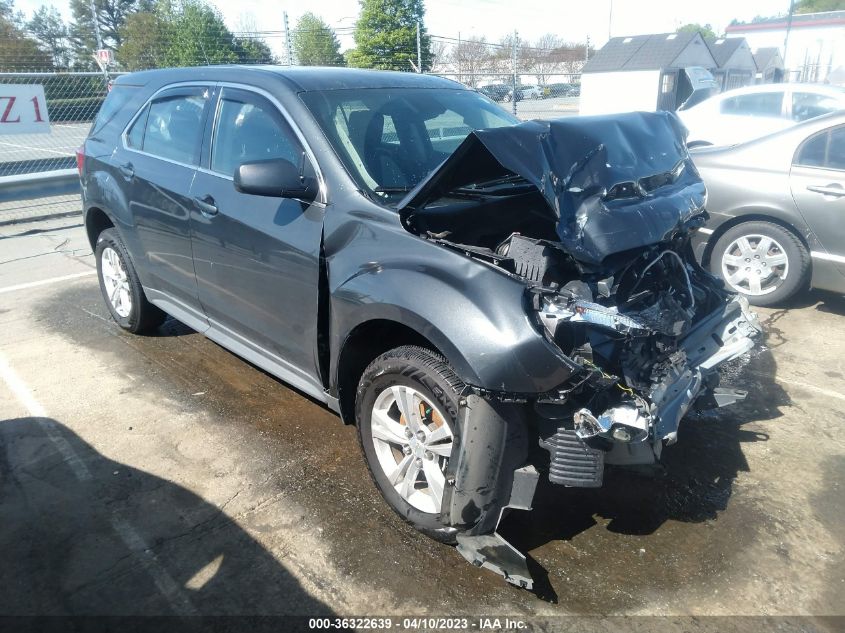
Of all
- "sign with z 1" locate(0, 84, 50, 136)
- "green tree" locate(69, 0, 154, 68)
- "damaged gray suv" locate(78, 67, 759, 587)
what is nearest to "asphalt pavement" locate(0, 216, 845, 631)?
"damaged gray suv" locate(78, 67, 759, 587)

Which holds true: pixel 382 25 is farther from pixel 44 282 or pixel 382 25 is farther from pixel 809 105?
pixel 44 282

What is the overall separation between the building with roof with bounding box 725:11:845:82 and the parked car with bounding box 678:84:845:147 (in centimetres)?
3225

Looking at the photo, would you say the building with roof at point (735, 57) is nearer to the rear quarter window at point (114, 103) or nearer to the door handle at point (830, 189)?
the door handle at point (830, 189)

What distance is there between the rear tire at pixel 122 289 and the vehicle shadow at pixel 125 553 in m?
1.66

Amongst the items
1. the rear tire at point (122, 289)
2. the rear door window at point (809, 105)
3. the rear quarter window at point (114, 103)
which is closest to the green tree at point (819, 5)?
the rear door window at point (809, 105)

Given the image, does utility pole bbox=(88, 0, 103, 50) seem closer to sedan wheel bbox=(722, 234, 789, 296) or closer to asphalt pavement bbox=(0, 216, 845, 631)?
asphalt pavement bbox=(0, 216, 845, 631)

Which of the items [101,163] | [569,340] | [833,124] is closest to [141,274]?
[101,163]

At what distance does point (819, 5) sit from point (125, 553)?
97.0 metres

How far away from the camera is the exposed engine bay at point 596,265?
2566 millimetres

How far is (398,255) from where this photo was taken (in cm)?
286

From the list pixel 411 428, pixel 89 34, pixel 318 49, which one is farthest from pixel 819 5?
pixel 411 428

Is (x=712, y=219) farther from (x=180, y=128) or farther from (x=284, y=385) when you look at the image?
(x=180, y=128)

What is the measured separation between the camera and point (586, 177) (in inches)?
117

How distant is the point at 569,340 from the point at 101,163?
13.1 ft
